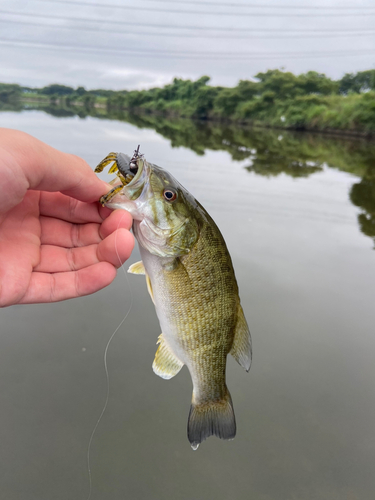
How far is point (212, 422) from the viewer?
73.2 inches

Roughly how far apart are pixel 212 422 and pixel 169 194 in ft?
4.43

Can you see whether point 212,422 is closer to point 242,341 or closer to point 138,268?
point 242,341

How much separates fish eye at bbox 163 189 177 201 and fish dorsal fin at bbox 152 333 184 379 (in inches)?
35.1

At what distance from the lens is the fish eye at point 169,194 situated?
1563mm

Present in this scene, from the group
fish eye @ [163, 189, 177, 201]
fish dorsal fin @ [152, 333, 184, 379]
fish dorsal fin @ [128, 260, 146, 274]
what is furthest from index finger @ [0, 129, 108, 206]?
fish dorsal fin @ [152, 333, 184, 379]

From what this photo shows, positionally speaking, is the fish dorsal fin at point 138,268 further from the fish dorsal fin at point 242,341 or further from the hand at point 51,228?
the fish dorsal fin at point 242,341

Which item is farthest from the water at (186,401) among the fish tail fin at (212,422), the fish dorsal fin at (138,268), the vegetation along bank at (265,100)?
the vegetation along bank at (265,100)

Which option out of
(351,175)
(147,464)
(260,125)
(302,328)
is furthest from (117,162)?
(260,125)

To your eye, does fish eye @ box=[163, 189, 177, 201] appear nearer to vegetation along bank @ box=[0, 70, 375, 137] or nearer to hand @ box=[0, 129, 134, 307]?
hand @ box=[0, 129, 134, 307]

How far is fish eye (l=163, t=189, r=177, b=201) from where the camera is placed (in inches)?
61.6

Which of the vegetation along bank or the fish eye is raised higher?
the vegetation along bank

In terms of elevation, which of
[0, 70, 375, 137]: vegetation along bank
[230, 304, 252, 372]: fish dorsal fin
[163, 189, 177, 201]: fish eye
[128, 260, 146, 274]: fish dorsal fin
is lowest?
[230, 304, 252, 372]: fish dorsal fin

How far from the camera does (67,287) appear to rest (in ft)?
6.03

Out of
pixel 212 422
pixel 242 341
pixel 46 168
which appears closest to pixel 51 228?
pixel 46 168
